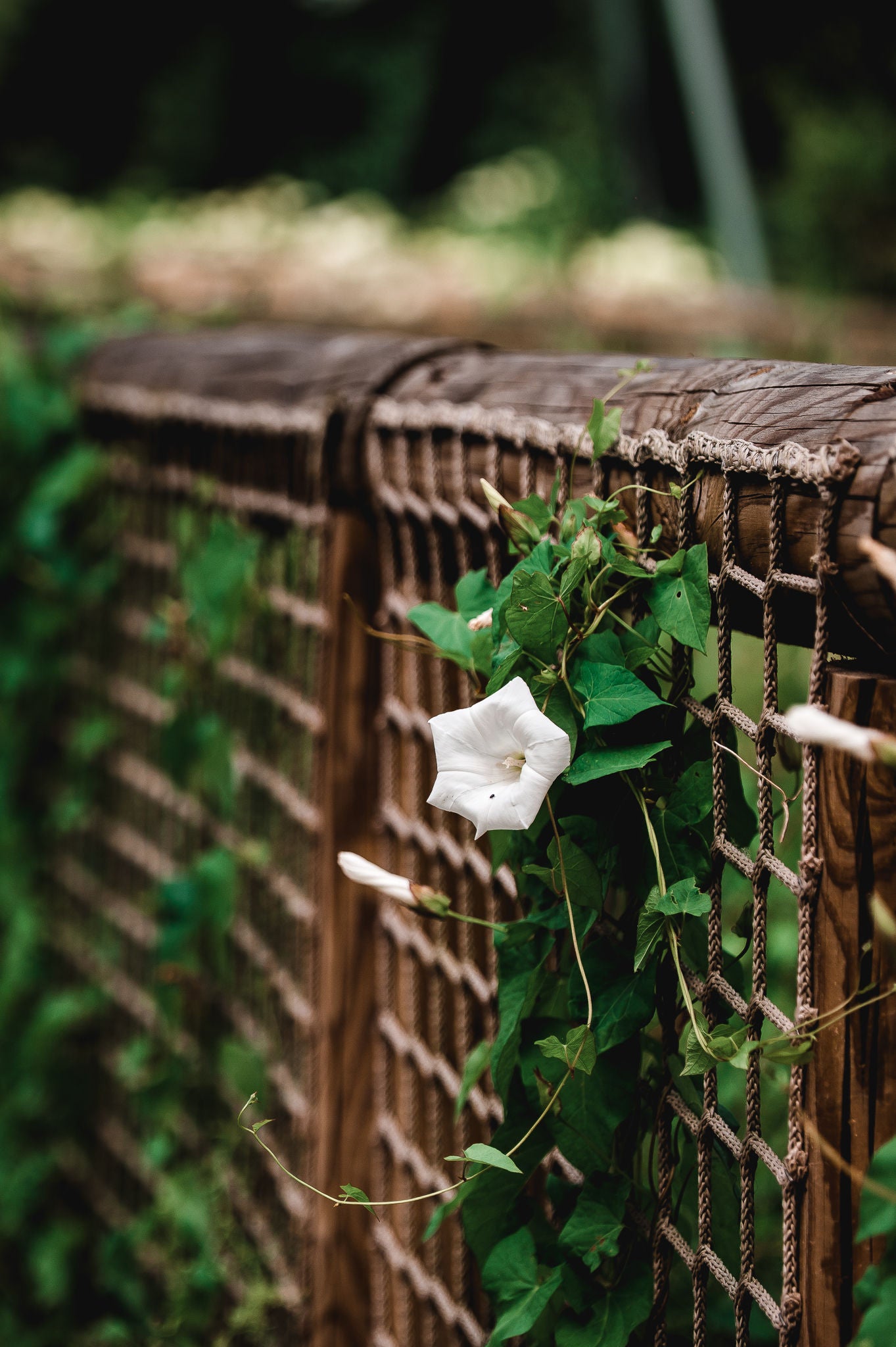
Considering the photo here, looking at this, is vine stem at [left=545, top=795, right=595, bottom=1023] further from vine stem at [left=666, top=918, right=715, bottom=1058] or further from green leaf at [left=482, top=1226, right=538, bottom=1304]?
green leaf at [left=482, top=1226, right=538, bottom=1304]

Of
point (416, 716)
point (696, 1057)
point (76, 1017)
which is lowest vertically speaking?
point (76, 1017)

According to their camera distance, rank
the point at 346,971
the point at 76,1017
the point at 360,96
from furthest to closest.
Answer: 1. the point at 360,96
2. the point at 76,1017
3. the point at 346,971

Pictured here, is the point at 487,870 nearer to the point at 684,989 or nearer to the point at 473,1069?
the point at 473,1069

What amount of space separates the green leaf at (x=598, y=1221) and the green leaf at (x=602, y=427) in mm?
513

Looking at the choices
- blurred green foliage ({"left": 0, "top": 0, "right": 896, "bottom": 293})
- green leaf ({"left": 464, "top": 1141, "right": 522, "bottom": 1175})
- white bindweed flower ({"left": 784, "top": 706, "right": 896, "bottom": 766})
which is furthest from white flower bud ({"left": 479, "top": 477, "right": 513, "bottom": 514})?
blurred green foliage ({"left": 0, "top": 0, "right": 896, "bottom": 293})

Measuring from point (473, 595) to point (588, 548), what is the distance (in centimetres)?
17

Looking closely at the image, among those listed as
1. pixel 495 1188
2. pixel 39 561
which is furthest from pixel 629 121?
pixel 495 1188

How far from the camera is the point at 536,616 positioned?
730mm

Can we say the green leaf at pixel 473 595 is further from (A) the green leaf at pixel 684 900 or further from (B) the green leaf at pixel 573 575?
(A) the green leaf at pixel 684 900

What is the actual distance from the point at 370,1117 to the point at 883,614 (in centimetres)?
93

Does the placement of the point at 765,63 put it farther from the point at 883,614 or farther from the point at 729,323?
the point at 883,614

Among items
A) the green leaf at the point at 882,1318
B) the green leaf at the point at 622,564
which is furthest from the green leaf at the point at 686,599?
the green leaf at the point at 882,1318

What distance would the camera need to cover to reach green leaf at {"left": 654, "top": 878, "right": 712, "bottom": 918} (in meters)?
0.69

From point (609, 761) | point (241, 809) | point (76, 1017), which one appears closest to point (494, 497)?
point (609, 761)
